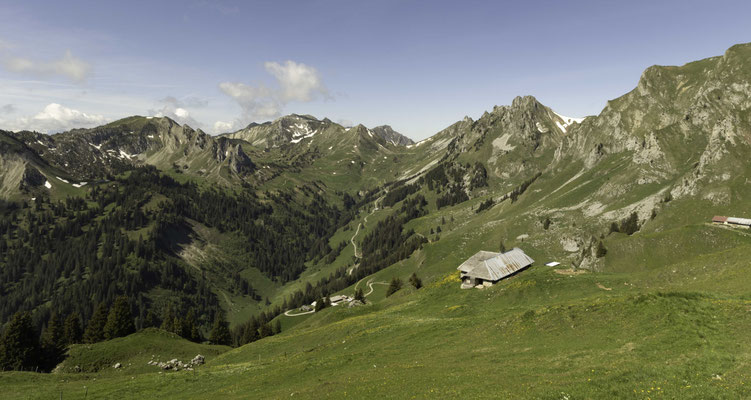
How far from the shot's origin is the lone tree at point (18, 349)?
68.4m

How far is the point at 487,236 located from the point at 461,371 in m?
146

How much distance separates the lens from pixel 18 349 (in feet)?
227

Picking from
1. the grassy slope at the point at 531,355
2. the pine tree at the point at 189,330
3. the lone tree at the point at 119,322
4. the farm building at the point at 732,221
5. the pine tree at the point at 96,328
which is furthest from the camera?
the pine tree at the point at 189,330

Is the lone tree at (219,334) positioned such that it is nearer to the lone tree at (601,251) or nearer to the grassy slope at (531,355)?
the grassy slope at (531,355)

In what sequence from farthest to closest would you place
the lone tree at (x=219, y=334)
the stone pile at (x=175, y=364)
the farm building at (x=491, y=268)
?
the lone tree at (x=219, y=334)
the farm building at (x=491, y=268)
the stone pile at (x=175, y=364)

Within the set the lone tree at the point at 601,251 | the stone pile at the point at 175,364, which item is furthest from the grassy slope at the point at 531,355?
the lone tree at the point at 601,251

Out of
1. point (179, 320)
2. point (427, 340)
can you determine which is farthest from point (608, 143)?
point (179, 320)

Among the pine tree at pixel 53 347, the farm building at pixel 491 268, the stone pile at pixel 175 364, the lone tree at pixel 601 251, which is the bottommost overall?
the lone tree at pixel 601 251

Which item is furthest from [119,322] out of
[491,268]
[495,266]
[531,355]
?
[531,355]

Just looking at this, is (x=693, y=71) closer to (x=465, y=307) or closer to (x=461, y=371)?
(x=465, y=307)

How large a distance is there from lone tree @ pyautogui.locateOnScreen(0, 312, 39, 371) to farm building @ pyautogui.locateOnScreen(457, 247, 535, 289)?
3418 inches

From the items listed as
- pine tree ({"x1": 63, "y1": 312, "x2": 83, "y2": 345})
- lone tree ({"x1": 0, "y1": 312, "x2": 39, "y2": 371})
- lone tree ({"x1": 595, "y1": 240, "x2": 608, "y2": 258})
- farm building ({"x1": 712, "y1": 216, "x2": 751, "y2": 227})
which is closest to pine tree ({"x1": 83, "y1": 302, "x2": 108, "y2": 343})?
pine tree ({"x1": 63, "y1": 312, "x2": 83, "y2": 345})

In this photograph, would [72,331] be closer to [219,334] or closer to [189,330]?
[189,330]

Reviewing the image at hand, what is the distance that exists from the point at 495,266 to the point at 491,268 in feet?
4.78
